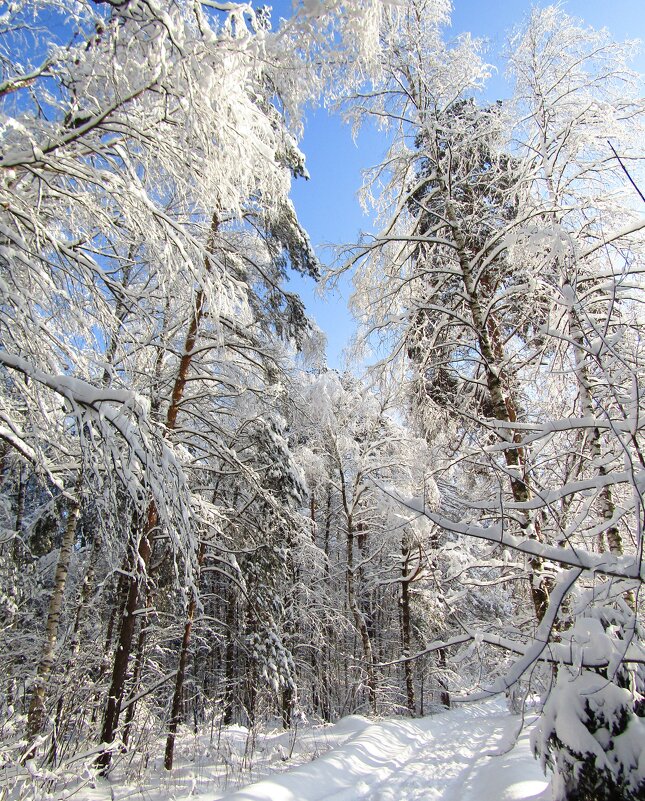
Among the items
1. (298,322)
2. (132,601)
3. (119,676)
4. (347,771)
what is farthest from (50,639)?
(298,322)

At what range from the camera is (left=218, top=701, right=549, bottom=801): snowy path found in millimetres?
3779

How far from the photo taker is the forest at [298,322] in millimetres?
2158

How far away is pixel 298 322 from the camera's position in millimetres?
7332

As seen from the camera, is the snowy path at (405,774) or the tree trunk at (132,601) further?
the tree trunk at (132,601)

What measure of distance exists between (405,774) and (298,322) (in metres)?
6.37

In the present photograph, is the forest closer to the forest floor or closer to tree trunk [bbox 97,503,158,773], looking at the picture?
tree trunk [bbox 97,503,158,773]

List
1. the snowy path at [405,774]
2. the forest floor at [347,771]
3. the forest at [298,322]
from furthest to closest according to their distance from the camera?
the forest floor at [347,771]
the snowy path at [405,774]
the forest at [298,322]

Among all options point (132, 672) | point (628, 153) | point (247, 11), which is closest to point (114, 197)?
point (247, 11)

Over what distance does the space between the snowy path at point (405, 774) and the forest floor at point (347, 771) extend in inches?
0.4

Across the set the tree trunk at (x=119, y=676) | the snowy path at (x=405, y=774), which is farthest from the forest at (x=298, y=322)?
the snowy path at (x=405, y=774)

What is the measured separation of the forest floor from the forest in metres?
0.55

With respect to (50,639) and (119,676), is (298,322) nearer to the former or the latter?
(119,676)

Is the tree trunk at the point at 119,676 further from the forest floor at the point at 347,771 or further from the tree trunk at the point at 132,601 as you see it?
the forest floor at the point at 347,771

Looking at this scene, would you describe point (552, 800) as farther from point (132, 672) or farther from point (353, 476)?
point (353, 476)
